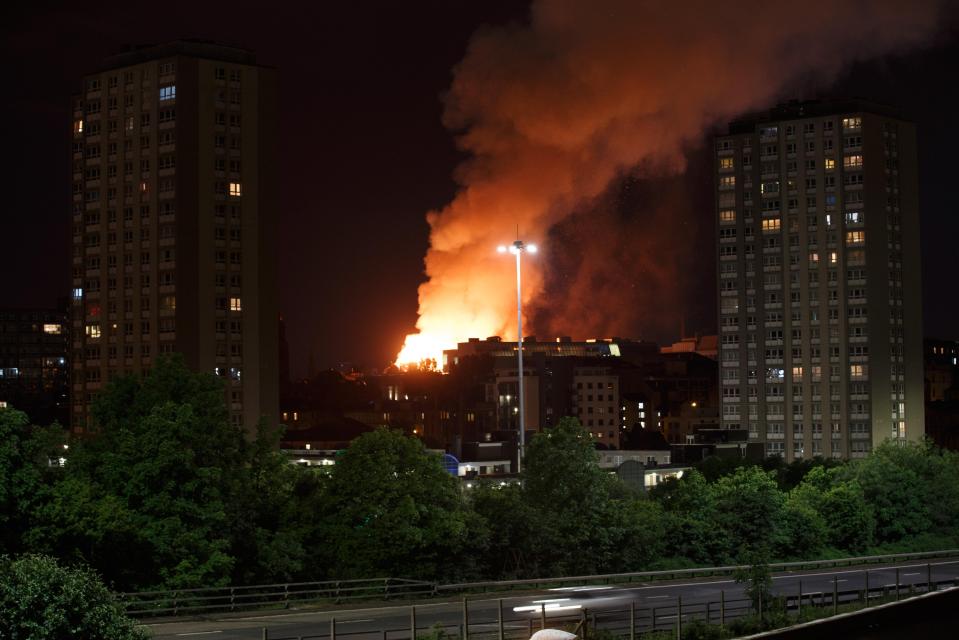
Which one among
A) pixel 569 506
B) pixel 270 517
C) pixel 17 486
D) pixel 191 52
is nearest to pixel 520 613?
pixel 17 486

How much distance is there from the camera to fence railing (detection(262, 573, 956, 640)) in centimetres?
3497

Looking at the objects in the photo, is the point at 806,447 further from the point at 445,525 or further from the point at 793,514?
the point at 445,525

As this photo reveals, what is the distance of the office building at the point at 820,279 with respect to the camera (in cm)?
16325

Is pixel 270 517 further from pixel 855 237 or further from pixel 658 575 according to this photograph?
pixel 855 237

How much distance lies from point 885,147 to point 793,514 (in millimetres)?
102672

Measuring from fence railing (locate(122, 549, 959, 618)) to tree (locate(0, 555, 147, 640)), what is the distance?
8.49m

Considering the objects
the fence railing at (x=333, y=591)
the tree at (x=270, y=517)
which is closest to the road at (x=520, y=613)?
the fence railing at (x=333, y=591)

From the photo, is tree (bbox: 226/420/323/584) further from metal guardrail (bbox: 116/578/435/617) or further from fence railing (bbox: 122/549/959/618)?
metal guardrail (bbox: 116/578/435/617)

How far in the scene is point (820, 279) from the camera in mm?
169000

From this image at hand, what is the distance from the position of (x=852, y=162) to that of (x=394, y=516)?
125m

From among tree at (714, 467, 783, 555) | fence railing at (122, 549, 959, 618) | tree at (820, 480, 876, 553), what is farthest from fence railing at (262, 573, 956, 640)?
tree at (820, 480, 876, 553)

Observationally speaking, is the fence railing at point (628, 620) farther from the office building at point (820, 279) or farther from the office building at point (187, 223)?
the office building at point (820, 279)

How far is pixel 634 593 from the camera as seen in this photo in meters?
52.8

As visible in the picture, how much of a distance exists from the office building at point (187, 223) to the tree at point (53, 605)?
104983 millimetres
